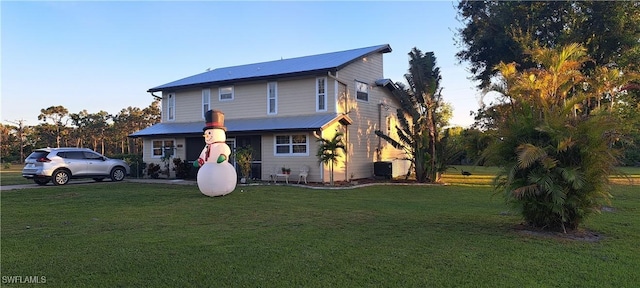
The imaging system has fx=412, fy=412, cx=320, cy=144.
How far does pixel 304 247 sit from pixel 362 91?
1481 cm

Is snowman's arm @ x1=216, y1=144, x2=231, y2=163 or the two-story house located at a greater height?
the two-story house

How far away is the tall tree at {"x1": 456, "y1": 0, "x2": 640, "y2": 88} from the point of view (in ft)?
58.6

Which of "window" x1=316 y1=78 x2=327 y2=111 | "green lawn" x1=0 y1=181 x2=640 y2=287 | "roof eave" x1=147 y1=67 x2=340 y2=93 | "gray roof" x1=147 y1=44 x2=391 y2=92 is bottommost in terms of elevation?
"green lawn" x1=0 y1=181 x2=640 y2=287

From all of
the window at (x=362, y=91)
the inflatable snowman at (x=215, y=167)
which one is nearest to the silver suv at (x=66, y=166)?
the inflatable snowman at (x=215, y=167)

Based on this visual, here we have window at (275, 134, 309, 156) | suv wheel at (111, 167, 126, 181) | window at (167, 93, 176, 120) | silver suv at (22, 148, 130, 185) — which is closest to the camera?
silver suv at (22, 148, 130, 185)

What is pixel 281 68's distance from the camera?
20375mm

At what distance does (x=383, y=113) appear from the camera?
2139cm

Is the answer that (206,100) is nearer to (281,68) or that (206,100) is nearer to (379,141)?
(281,68)

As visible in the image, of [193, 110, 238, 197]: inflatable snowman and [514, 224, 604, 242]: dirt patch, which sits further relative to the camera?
[193, 110, 238, 197]: inflatable snowman

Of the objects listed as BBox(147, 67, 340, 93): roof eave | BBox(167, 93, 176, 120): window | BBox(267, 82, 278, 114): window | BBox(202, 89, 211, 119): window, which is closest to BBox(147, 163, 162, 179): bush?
BBox(167, 93, 176, 120): window

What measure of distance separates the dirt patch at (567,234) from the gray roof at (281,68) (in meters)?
11.6

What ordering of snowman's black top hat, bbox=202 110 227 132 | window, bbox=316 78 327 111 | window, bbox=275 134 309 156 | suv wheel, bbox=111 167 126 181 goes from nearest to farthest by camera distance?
snowman's black top hat, bbox=202 110 227 132, window, bbox=275 134 309 156, window, bbox=316 78 327 111, suv wheel, bbox=111 167 126 181

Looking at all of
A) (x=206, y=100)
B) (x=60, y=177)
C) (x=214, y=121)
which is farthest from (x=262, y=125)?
(x=60, y=177)

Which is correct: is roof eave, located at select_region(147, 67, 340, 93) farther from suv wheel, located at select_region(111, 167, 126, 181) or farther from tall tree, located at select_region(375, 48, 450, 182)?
suv wheel, located at select_region(111, 167, 126, 181)
